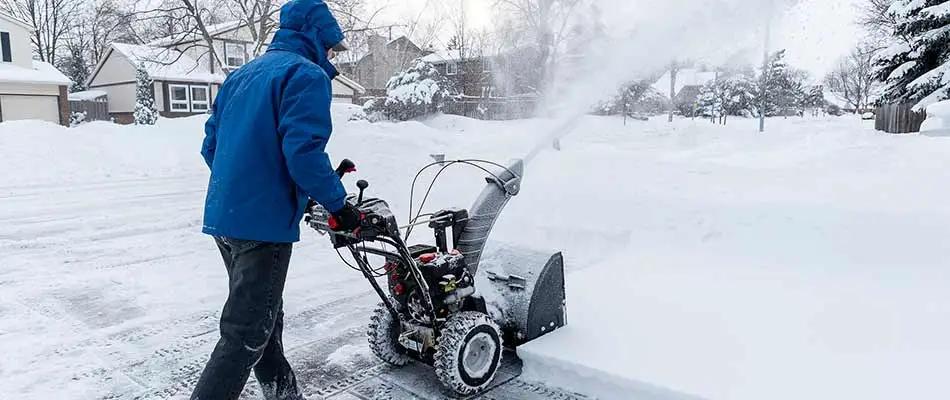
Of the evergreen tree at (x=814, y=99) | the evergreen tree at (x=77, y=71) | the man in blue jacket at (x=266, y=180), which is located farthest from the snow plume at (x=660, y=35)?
the evergreen tree at (x=814, y=99)

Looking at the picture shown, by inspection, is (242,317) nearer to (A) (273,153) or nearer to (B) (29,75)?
(A) (273,153)

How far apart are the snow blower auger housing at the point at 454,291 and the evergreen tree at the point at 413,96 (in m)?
21.1

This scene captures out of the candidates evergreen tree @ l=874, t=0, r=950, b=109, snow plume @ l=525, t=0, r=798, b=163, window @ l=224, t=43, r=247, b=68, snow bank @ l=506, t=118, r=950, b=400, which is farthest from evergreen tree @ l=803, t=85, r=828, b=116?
snow plume @ l=525, t=0, r=798, b=163

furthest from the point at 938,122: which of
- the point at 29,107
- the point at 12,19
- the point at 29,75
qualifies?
the point at 12,19

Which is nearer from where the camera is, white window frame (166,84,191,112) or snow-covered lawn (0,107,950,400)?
snow-covered lawn (0,107,950,400)

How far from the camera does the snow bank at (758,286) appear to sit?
128 inches

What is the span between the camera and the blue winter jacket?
2.47m

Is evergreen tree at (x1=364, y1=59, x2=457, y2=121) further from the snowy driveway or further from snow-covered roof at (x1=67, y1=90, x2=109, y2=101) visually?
the snowy driveway

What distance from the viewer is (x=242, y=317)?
2588 mm

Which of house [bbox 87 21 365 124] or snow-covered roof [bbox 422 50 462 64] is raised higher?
snow-covered roof [bbox 422 50 462 64]

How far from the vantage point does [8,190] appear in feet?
32.5

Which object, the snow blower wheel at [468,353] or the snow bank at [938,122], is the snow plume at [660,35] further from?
the snow bank at [938,122]

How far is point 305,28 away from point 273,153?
0.58 meters

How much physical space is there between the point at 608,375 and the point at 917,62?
64.6 feet
